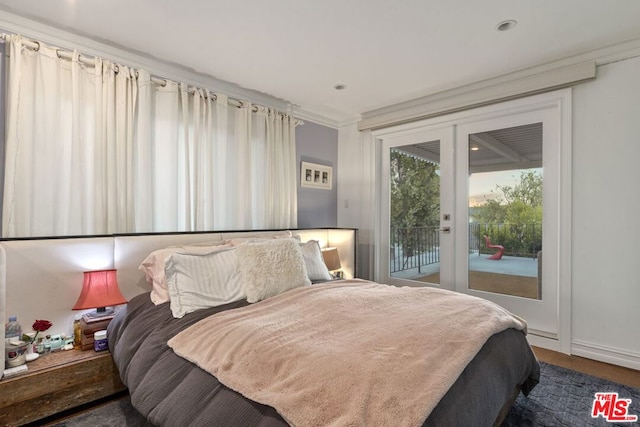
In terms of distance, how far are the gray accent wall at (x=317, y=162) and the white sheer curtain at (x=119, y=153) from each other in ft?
2.04

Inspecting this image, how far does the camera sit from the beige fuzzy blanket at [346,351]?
943mm

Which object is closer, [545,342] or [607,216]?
[607,216]

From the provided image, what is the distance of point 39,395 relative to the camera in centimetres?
163

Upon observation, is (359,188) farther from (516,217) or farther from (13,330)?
(13,330)

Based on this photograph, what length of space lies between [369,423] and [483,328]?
0.85 metres

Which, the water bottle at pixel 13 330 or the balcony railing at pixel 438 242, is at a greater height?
the balcony railing at pixel 438 242

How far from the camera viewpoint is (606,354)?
2.51 meters

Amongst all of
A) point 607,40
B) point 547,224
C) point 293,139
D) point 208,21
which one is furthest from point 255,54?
point 547,224

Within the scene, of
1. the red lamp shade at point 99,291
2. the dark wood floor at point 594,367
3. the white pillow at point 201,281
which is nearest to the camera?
the white pillow at point 201,281

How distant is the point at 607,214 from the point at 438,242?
4.71 ft

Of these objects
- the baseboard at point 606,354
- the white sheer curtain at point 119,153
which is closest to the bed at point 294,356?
the white sheer curtain at point 119,153

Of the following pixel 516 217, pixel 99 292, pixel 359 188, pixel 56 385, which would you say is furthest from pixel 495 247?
pixel 56 385

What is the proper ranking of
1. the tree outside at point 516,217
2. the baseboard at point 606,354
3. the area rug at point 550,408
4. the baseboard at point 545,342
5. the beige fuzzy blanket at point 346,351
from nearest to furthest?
1. the beige fuzzy blanket at point 346,351
2. the area rug at point 550,408
3. the baseboard at point 606,354
4. the baseboard at point 545,342
5. the tree outside at point 516,217

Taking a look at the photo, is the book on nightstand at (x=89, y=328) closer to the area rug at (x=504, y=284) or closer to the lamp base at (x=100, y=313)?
the lamp base at (x=100, y=313)
